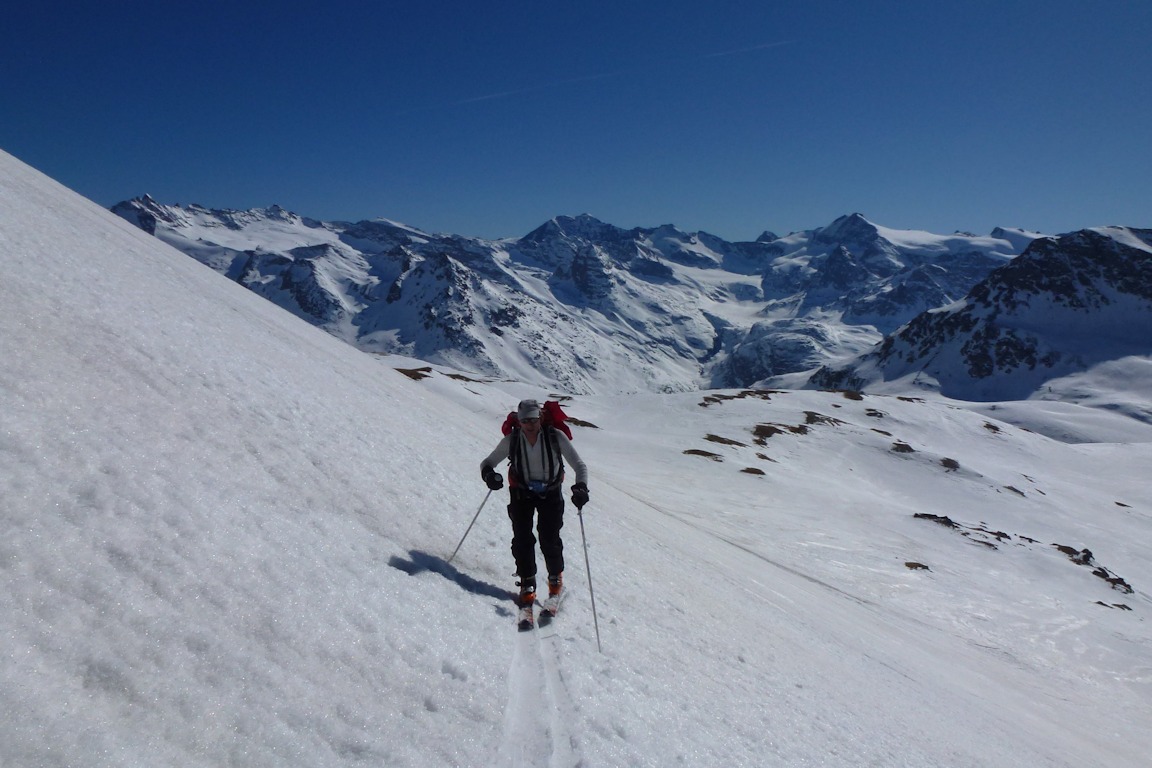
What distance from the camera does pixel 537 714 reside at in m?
5.83

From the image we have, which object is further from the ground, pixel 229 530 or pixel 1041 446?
pixel 1041 446

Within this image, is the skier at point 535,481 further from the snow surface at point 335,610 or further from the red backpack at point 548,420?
the snow surface at point 335,610

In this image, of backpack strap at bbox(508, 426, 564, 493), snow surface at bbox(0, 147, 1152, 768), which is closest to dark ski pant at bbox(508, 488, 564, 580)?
backpack strap at bbox(508, 426, 564, 493)

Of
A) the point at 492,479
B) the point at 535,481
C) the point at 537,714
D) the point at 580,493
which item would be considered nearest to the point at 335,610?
the point at 537,714

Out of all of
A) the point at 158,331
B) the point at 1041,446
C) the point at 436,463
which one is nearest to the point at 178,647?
the point at 158,331

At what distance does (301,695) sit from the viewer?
4613 millimetres

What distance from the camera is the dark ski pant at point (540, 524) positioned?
27.9ft

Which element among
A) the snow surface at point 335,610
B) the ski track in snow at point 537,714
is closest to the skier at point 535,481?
the snow surface at point 335,610

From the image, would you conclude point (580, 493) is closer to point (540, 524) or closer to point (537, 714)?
point (540, 524)

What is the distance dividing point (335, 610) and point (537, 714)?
2.25m

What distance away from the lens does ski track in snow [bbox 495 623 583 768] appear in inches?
208

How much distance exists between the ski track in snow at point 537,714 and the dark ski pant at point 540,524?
1.49 metres

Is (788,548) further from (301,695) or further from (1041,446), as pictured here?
(1041,446)

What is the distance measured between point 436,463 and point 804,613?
379 inches
